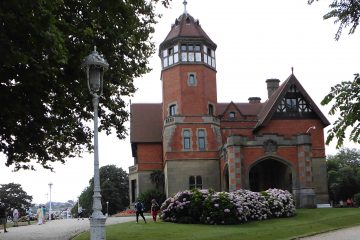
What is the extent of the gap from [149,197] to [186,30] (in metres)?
16.2

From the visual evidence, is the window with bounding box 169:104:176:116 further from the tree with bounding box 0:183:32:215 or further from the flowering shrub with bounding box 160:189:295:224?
the tree with bounding box 0:183:32:215

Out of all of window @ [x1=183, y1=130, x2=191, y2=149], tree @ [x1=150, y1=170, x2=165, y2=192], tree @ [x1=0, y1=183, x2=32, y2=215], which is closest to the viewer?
window @ [x1=183, y1=130, x2=191, y2=149]

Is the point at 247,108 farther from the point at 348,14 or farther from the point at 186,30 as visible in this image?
the point at 348,14

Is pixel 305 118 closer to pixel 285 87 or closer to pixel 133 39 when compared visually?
pixel 285 87

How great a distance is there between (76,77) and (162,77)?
34.0 m

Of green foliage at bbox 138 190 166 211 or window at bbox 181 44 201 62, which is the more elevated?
window at bbox 181 44 201 62

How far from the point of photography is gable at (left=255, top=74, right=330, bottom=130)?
146 feet

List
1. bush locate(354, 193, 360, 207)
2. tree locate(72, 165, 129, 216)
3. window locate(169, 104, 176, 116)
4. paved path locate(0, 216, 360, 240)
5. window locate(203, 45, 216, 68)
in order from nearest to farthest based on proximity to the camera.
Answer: paved path locate(0, 216, 360, 240), window locate(169, 104, 176, 116), window locate(203, 45, 216, 68), bush locate(354, 193, 360, 207), tree locate(72, 165, 129, 216)

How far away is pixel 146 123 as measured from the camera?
54438 millimetres

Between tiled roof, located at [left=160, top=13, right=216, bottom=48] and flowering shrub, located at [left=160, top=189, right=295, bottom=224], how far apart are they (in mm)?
20737

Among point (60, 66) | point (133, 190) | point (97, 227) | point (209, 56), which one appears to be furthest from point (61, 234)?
point (133, 190)

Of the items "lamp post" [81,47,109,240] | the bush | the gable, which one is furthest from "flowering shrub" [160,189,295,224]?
the bush

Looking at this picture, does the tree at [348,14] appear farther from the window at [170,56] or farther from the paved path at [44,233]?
the window at [170,56]

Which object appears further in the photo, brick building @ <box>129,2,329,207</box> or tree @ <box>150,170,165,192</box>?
tree @ <box>150,170,165,192</box>
